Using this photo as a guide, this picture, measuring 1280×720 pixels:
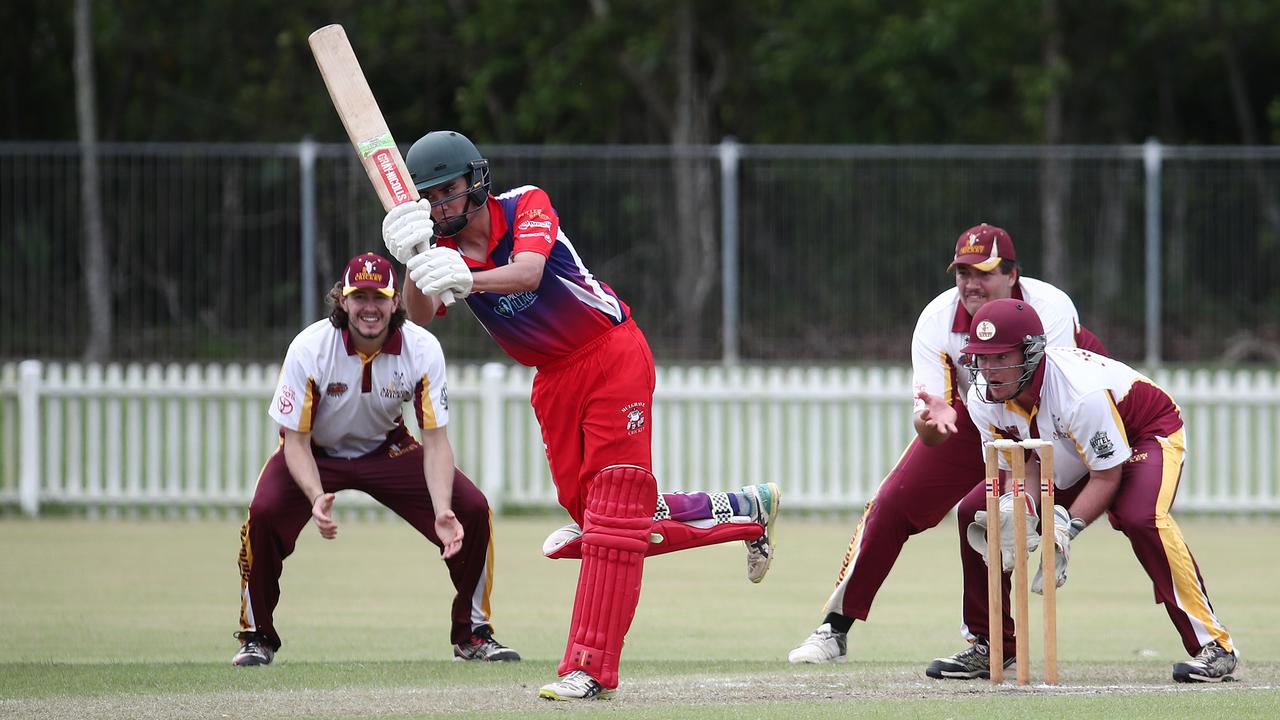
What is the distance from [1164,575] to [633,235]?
10930 mm

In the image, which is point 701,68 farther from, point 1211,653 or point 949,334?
point 1211,653

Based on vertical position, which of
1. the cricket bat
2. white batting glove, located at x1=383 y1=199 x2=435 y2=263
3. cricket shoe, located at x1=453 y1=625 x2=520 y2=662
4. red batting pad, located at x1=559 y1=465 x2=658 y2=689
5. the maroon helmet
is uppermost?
the cricket bat

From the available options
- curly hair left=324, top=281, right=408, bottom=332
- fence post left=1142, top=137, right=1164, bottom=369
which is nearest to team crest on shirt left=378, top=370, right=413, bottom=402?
curly hair left=324, top=281, right=408, bottom=332

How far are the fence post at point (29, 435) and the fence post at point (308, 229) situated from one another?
11.4ft

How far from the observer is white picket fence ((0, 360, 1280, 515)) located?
1199 cm

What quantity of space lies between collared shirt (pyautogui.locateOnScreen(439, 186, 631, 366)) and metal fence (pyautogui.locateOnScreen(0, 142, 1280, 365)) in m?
9.81

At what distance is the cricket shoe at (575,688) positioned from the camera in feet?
18.1

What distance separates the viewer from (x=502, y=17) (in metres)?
22.8

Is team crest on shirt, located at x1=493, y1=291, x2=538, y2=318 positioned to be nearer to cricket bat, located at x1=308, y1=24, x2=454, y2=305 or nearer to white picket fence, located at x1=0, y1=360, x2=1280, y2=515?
cricket bat, located at x1=308, y1=24, x2=454, y2=305

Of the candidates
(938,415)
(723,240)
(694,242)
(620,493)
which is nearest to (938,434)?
(938,415)

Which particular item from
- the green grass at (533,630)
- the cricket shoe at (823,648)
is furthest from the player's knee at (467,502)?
the cricket shoe at (823,648)

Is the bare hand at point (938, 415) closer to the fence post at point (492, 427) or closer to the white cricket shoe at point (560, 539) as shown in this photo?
the white cricket shoe at point (560, 539)

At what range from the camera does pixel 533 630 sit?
8.02m

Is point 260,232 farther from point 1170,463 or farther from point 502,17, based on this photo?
point 1170,463
